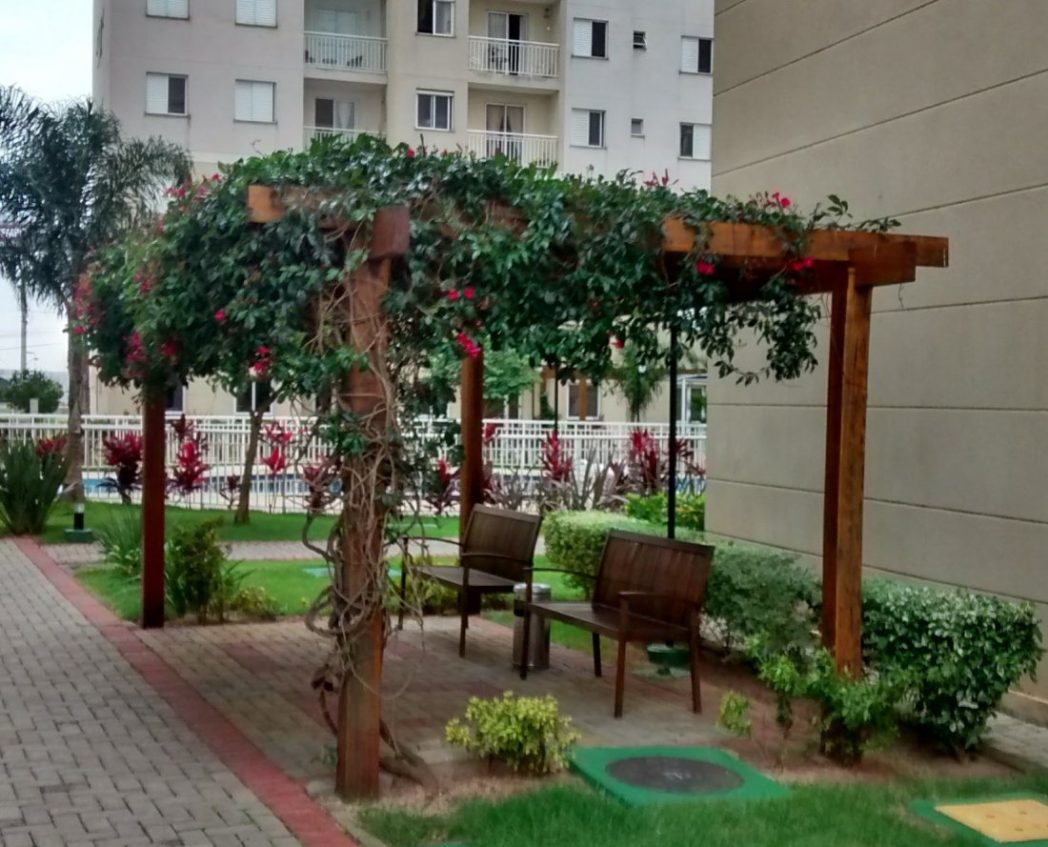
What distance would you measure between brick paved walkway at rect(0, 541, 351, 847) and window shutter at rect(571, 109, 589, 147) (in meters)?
26.5

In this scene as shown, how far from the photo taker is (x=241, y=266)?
5.48 metres

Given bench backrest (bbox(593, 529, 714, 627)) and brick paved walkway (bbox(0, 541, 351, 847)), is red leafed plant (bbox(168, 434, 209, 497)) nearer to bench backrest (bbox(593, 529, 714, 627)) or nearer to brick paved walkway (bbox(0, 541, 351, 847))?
brick paved walkway (bbox(0, 541, 351, 847))

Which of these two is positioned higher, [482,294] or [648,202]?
[648,202]

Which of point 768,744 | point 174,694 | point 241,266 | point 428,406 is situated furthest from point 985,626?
point 174,694

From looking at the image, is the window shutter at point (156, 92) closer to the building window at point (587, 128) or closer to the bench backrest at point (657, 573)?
the building window at point (587, 128)

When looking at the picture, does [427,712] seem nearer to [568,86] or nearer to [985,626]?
[985,626]

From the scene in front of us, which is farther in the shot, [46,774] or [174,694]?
[174,694]

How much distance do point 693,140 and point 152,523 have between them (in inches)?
1099

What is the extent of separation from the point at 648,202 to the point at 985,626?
8.75 ft

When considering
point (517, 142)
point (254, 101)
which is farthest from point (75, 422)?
point (517, 142)

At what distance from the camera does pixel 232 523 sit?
17.6 meters

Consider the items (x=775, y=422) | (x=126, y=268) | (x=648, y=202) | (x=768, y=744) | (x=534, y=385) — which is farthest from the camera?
(x=534, y=385)

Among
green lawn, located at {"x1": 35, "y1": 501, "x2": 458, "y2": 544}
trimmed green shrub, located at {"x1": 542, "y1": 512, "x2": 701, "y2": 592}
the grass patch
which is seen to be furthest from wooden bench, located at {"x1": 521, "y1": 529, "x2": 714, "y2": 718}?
green lawn, located at {"x1": 35, "y1": 501, "x2": 458, "y2": 544}

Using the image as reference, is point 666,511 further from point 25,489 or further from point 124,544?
point 25,489
